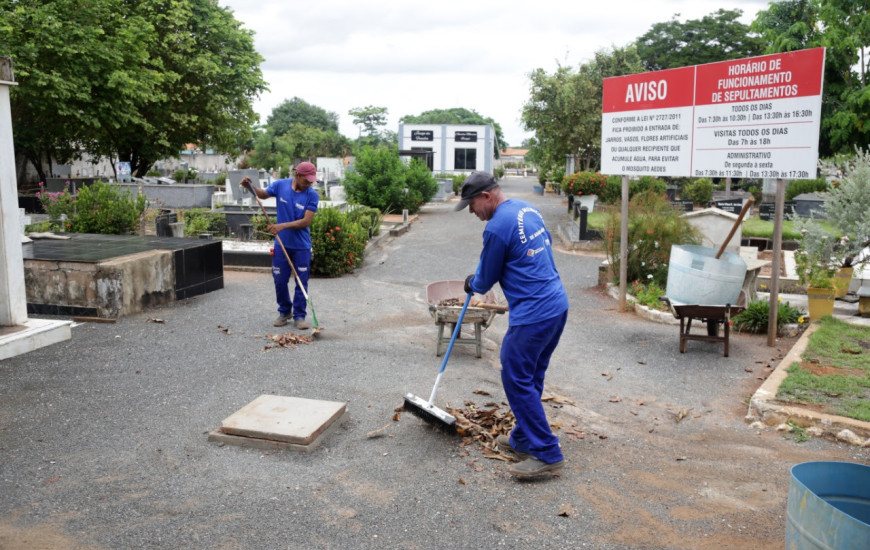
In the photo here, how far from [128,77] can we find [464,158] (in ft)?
149

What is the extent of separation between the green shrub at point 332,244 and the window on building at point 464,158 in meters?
54.8

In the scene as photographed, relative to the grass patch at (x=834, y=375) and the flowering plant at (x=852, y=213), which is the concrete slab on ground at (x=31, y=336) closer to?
the grass patch at (x=834, y=375)

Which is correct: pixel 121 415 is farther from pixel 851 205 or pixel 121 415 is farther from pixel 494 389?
pixel 851 205

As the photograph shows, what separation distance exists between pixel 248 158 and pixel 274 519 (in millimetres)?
54359

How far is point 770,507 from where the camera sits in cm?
412

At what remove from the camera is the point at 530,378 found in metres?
4.44

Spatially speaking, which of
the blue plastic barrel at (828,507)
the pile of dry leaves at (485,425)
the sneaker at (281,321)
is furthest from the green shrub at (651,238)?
the blue plastic barrel at (828,507)

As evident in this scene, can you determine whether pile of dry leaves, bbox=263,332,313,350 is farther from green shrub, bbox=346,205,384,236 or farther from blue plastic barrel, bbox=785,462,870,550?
green shrub, bbox=346,205,384,236

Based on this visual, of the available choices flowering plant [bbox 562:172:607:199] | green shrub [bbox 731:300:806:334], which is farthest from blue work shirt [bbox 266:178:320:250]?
flowering plant [bbox 562:172:607:199]

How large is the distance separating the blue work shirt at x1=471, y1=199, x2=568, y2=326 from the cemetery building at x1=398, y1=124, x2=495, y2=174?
6198 cm

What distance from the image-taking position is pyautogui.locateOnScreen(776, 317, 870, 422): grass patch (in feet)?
18.6

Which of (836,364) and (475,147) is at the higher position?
(475,147)

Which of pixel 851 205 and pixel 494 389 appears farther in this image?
pixel 851 205

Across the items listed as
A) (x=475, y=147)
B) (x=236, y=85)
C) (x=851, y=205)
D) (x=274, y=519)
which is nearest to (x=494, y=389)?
(x=274, y=519)
